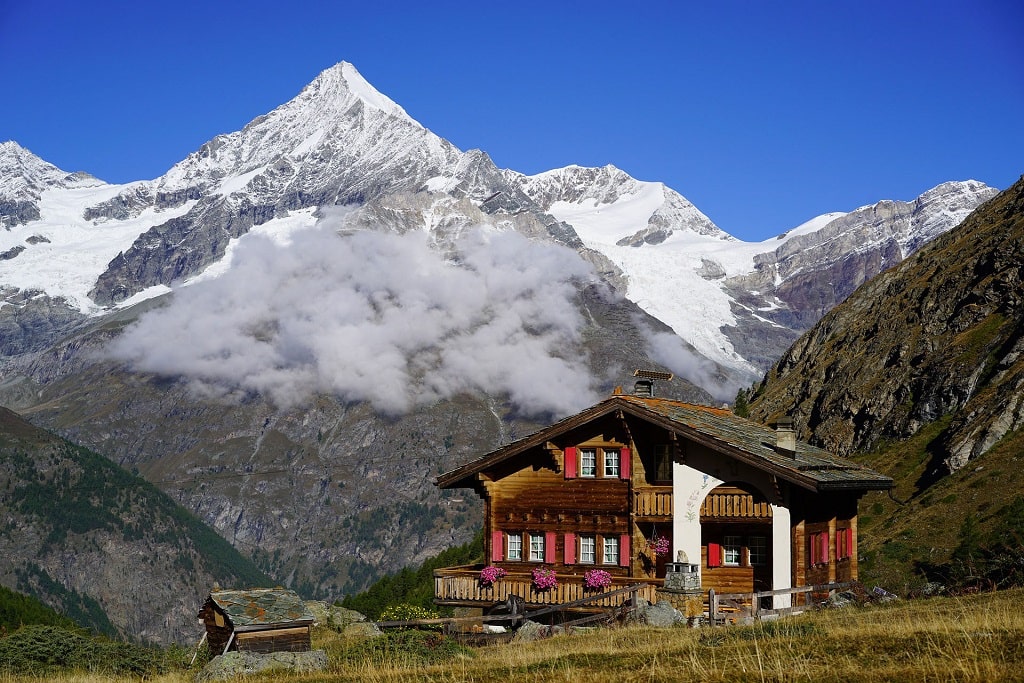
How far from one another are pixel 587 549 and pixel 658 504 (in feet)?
12.6

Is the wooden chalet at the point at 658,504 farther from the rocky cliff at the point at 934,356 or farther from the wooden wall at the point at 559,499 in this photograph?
the rocky cliff at the point at 934,356

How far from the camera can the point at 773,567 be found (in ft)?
149

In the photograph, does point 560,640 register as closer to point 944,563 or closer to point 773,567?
point 773,567

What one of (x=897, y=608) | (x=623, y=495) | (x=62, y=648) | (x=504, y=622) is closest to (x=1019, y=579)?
(x=897, y=608)

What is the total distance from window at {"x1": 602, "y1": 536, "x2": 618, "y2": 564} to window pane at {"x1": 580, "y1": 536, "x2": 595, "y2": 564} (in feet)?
2.01

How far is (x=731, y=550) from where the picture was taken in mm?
47562

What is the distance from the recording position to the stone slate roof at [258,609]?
36.5m

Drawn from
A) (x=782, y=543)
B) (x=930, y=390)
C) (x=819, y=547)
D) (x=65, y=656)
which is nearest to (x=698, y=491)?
(x=782, y=543)

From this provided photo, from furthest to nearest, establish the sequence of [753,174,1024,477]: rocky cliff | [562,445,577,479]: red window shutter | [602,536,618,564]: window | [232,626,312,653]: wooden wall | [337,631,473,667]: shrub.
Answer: [753,174,1024,477]: rocky cliff, [562,445,577,479]: red window shutter, [602,536,618,564]: window, [232,626,312,653]: wooden wall, [337,631,473,667]: shrub

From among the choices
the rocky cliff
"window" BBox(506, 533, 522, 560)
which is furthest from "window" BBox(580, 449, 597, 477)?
the rocky cliff

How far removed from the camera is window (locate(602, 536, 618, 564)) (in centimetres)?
4922

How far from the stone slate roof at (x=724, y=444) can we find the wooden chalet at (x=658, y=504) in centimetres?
7

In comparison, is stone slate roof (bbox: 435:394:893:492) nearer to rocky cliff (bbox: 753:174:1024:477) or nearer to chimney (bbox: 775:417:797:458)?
chimney (bbox: 775:417:797:458)

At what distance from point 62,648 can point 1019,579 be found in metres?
29.2
